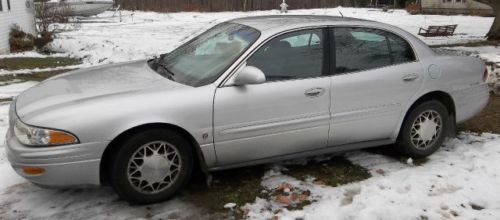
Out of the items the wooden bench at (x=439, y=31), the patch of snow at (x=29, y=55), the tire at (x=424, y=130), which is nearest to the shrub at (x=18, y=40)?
the patch of snow at (x=29, y=55)

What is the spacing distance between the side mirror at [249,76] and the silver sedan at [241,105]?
0.5 inches

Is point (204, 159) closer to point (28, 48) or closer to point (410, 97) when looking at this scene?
point (410, 97)

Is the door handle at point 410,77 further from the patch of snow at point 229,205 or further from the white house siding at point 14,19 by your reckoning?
the white house siding at point 14,19

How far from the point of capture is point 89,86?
4.09 metres

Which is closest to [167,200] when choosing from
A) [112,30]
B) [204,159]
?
[204,159]

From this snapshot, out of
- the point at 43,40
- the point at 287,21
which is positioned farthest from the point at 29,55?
the point at 287,21

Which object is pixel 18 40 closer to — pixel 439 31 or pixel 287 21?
pixel 287 21

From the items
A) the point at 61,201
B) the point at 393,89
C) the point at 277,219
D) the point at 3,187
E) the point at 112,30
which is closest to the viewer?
the point at 277,219

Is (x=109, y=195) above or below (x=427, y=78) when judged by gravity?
below

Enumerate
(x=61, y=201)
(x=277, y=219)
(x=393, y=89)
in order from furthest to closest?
(x=393, y=89), (x=61, y=201), (x=277, y=219)

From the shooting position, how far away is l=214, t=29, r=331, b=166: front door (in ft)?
13.0

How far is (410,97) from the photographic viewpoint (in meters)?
4.62

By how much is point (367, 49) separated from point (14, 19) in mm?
14057

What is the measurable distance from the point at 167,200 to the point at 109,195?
1.71 ft
